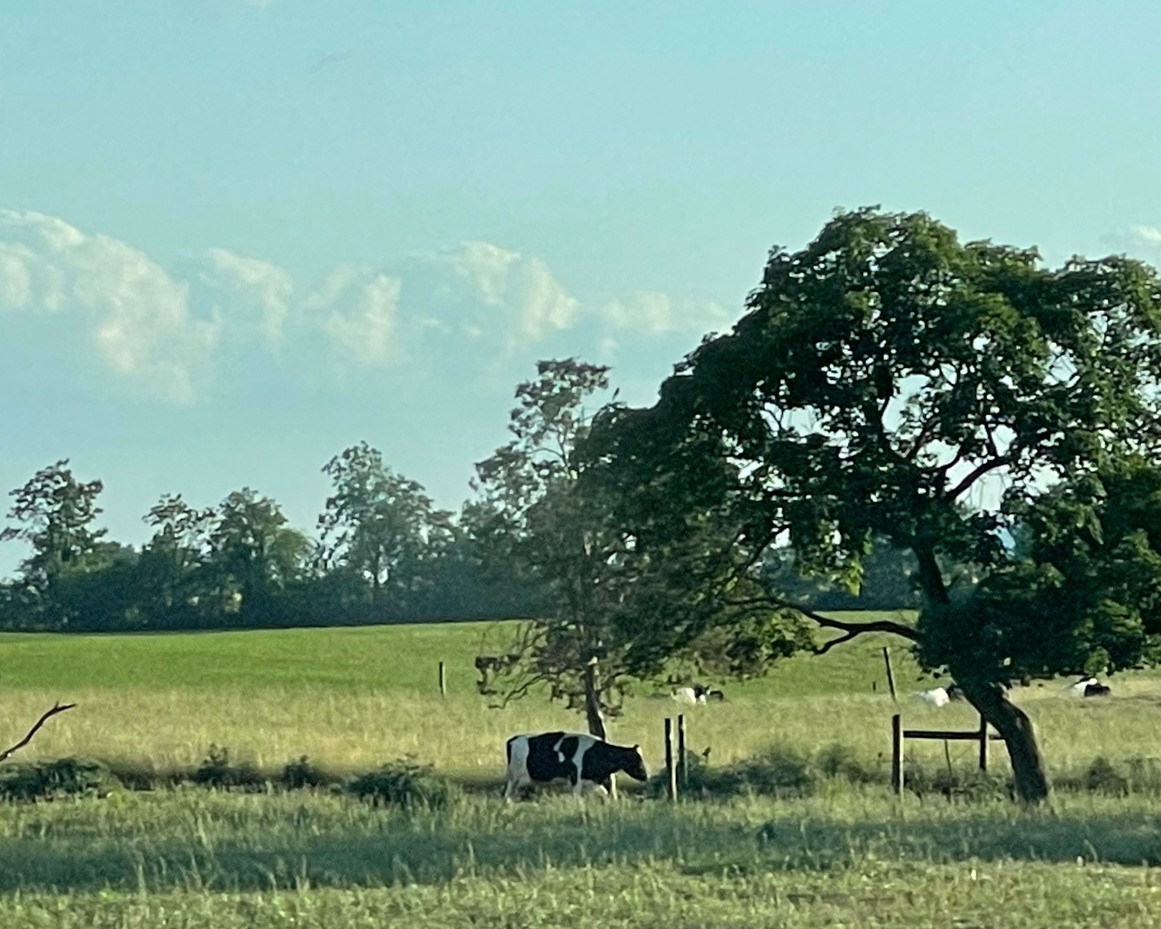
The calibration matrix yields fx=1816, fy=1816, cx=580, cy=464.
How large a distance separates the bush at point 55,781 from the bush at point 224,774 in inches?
79.3

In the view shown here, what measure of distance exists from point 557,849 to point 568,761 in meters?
12.9

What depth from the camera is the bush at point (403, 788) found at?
2347cm

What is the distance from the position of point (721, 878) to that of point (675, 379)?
11708 mm

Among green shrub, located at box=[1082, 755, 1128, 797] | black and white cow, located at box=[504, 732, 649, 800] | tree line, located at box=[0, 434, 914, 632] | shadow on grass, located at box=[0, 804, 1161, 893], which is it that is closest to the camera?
shadow on grass, located at box=[0, 804, 1161, 893]

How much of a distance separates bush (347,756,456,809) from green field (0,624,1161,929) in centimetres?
45

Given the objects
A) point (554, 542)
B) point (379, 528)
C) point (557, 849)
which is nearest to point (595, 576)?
point (554, 542)

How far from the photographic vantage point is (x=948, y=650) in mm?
22828

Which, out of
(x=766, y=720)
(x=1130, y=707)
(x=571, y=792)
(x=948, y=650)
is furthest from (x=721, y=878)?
(x=1130, y=707)

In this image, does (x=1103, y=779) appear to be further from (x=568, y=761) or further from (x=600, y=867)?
(x=600, y=867)

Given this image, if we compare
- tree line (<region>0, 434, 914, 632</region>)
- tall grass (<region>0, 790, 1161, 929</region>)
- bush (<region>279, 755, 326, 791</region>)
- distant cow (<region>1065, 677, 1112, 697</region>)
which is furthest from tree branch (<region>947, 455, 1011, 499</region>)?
tree line (<region>0, 434, 914, 632</region>)

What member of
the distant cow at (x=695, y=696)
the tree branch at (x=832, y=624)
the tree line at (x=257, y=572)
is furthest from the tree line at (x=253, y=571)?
the tree branch at (x=832, y=624)

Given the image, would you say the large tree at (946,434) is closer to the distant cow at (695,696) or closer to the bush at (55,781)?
the bush at (55,781)

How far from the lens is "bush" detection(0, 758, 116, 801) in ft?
86.4

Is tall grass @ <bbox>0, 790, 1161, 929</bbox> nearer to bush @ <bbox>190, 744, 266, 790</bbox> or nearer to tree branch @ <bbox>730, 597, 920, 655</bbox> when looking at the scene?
tree branch @ <bbox>730, 597, 920, 655</bbox>
